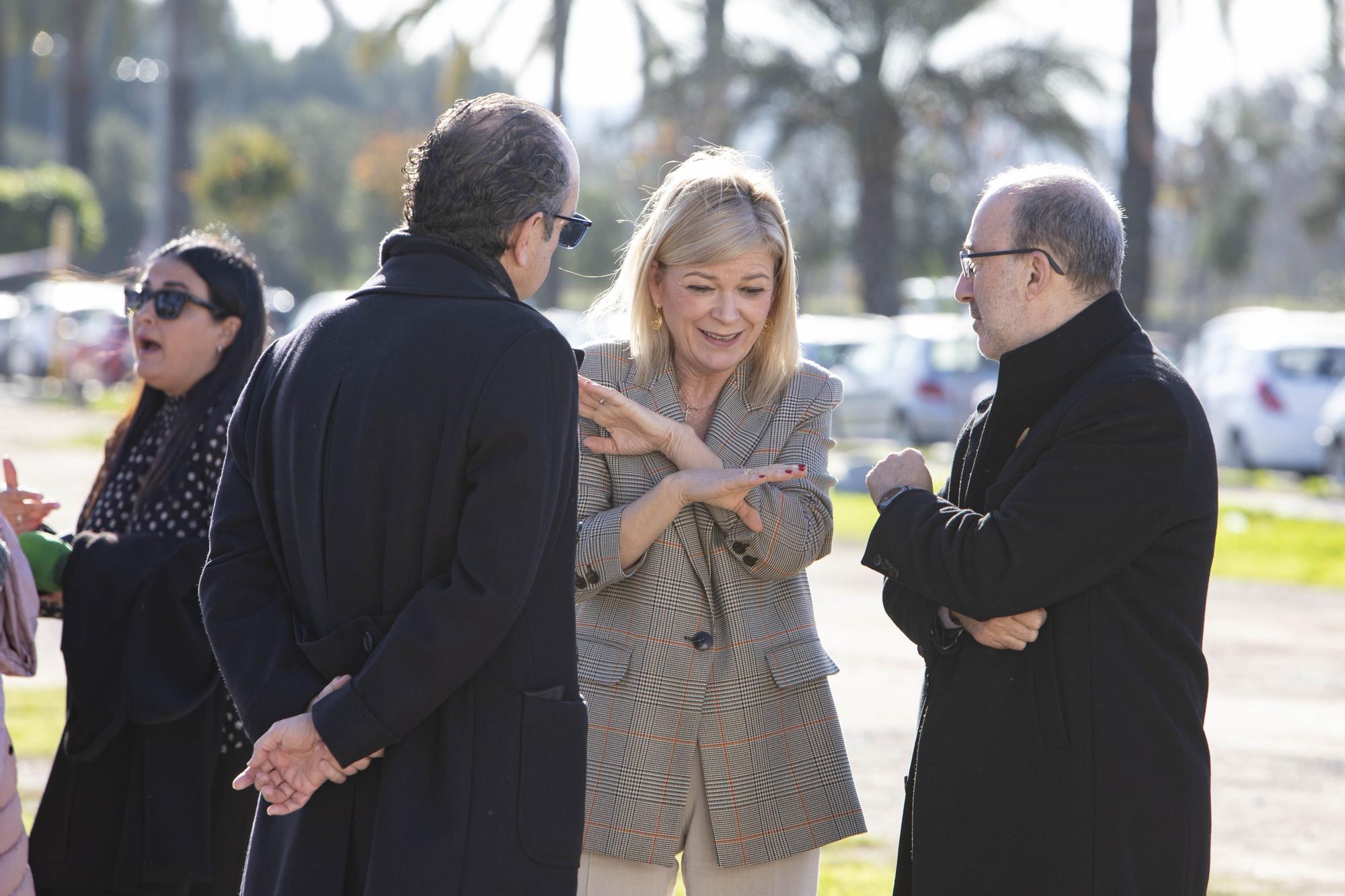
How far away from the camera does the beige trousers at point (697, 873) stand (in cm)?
322

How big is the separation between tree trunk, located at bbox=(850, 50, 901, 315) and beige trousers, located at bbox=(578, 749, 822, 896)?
1994 cm

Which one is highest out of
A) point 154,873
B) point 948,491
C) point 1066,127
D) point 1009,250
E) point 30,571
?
point 1066,127

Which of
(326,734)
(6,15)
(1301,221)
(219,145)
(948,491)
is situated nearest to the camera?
(326,734)

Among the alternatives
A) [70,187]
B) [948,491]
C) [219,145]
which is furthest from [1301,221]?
[948,491]

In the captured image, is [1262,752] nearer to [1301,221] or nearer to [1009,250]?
[1009,250]

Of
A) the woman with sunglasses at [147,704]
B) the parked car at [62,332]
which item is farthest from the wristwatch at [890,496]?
the parked car at [62,332]

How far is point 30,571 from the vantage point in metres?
3.32

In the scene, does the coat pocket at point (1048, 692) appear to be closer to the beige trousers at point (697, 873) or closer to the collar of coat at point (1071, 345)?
the collar of coat at point (1071, 345)

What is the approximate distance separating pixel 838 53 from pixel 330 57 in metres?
53.7

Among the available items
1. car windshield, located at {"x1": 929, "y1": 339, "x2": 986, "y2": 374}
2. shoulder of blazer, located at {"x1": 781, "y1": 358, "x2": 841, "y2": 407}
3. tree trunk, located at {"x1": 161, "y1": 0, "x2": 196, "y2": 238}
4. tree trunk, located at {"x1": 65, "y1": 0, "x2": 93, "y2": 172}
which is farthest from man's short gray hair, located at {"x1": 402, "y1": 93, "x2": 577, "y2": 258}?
tree trunk, located at {"x1": 65, "y1": 0, "x2": 93, "y2": 172}

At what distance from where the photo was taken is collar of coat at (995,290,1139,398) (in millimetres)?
2863

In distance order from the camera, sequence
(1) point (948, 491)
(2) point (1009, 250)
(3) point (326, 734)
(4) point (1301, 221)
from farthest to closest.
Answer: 1. (4) point (1301, 221)
2. (1) point (948, 491)
3. (2) point (1009, 250)
4. (3) point (326, 734)

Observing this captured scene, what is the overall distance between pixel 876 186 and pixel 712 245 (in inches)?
821

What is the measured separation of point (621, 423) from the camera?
322cm
